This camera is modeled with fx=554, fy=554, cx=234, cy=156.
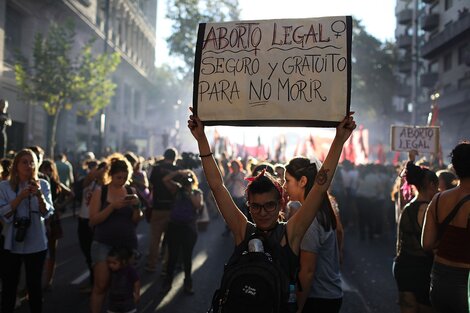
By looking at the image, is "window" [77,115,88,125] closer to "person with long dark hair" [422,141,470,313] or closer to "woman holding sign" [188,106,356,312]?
"person with long dark hair" [422,141,470,313]

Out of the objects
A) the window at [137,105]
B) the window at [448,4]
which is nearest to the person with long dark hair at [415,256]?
the window at [448,4]

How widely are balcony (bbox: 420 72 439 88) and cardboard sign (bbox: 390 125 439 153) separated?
2818 centimetres

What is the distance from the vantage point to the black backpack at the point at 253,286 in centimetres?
237

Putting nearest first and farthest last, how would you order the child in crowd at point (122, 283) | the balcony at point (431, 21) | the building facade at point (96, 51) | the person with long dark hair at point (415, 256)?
the person with long dark hair at point (415, 256), the child in crowd at point (122, 283), the building facade at point (96, 51), the balcony at point (431, 21)

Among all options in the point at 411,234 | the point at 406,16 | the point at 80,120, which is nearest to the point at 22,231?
the point at 411,234

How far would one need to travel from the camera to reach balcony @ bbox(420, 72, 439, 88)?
36.9 meters

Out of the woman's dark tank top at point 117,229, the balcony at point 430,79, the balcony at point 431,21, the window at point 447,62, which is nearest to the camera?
the woman's dark tank top at point 117,229

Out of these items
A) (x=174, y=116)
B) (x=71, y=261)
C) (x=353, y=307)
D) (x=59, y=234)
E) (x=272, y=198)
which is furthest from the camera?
(x=174, y=116)

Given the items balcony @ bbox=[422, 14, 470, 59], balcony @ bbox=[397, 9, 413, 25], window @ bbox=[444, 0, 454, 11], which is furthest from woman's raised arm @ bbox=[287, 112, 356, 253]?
balcony @ bbox=[397, 9, 413, 25]

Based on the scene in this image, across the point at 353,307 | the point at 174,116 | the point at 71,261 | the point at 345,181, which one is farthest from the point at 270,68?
the point at 174,116

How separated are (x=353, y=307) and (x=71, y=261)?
4.75 m

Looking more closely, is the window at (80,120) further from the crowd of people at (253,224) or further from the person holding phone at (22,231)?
the person holding phone at (22,231)

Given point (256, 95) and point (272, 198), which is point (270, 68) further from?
point (272, 198)

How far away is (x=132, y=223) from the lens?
558cm
